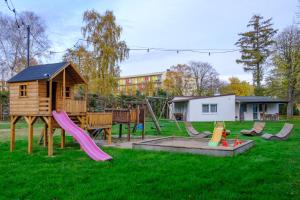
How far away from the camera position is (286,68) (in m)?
35.1

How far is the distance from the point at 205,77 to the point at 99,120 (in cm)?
3939

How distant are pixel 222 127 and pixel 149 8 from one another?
28.1ft

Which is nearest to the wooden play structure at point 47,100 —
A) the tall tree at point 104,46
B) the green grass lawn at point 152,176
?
the green grass lawn at point 152,176

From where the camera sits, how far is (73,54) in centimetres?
3350

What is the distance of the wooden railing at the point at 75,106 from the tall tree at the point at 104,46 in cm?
1947

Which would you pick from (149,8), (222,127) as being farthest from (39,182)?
(149,8)

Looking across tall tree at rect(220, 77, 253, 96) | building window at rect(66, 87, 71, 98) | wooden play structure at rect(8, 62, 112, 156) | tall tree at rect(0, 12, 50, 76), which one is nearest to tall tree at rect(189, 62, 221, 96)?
tall tree at rect(220, 77, 253, 96)

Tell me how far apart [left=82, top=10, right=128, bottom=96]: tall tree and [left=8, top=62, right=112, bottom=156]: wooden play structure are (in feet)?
62.6

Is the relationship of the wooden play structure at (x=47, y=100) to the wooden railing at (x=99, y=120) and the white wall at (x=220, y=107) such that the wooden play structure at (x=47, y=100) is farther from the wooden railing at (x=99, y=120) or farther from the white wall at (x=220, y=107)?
the white wall at (x=220, y=107)

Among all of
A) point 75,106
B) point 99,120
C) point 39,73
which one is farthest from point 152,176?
point 39,73

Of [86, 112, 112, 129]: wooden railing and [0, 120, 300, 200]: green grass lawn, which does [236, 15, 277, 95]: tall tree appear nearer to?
[86, 112, 112, 129]: wooden railing

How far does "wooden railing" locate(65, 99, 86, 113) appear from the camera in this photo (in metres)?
11.2

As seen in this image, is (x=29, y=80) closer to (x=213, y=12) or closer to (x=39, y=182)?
(x=39, y=182)

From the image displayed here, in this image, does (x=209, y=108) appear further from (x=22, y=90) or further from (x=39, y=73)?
(x=22, y=90)
